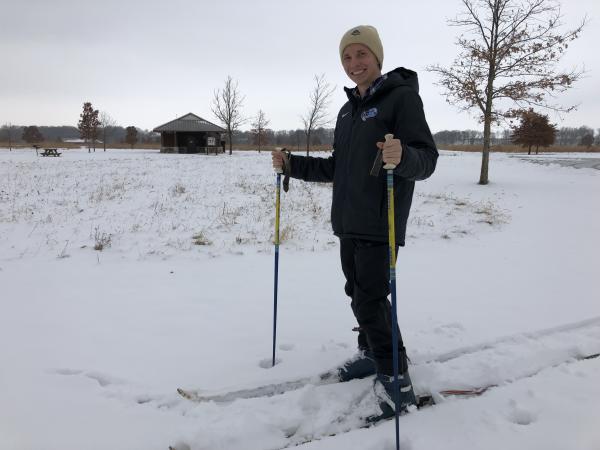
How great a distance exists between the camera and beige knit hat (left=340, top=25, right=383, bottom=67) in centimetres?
256

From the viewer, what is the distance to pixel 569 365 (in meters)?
3.19

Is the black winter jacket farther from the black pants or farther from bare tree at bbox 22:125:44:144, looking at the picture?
bare tree at bbox 22:125:44:144

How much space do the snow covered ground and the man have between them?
0.54 metres

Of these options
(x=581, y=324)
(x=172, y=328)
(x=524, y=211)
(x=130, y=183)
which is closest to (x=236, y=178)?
(x=130, y=183)

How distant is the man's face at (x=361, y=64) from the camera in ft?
8.54

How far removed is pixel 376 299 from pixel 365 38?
6.08ft

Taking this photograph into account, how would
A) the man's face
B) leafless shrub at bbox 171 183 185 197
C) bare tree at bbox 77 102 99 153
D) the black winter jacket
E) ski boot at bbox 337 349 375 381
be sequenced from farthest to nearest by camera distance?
bare tree at bbox 77 102 99 153 < leafless shrub at bbox 171 183 185 197 < ski boot at bbox 337 349 375 381 < the man's face < the black winter jacket

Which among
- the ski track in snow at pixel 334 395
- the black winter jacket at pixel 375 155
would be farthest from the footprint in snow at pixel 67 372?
the black winter jacket at pixel 375 155

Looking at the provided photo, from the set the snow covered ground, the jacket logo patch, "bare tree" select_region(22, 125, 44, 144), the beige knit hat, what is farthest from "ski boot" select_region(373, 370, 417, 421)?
"bare tree" select_region(22, 125, 44, 144)

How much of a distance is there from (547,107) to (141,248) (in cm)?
1640

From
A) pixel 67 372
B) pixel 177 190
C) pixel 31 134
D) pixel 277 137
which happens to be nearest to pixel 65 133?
pixel 31 134

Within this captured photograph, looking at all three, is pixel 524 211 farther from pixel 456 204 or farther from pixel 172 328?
pixel 172 328

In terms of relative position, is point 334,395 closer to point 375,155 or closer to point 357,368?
point 357,368

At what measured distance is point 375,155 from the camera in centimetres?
253
